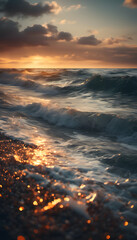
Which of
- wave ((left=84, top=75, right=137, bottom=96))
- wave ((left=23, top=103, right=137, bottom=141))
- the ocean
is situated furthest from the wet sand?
wave ((left=84, top=75, right=137, bottom=96))

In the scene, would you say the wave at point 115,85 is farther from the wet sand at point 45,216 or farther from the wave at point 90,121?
the wet sand at point 45,216

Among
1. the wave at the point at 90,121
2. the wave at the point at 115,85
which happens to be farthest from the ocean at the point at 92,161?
the wave at the point at 115,85

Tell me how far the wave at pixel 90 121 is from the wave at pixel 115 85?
259 inches

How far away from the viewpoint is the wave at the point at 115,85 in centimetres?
1197

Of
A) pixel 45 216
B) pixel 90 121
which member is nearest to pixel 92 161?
pixel 45 216

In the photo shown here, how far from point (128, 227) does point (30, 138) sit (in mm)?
2656

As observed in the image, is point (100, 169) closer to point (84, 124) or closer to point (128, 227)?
point (128, 227)

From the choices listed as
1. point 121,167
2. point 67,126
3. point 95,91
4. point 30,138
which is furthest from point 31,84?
point 121,167

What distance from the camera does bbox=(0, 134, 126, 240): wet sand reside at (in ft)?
4.33

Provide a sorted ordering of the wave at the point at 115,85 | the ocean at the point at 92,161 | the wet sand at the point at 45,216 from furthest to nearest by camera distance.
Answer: the wave at the point at 115,85 < the ocean at the point at 92,161 < the wet sand at the point at 45,216

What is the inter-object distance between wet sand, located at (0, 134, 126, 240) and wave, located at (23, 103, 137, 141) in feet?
11.1

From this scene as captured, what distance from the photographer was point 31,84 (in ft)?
56.7

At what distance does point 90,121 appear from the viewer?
564 centimetres

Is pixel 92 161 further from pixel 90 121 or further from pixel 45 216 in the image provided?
pixel 90 121
